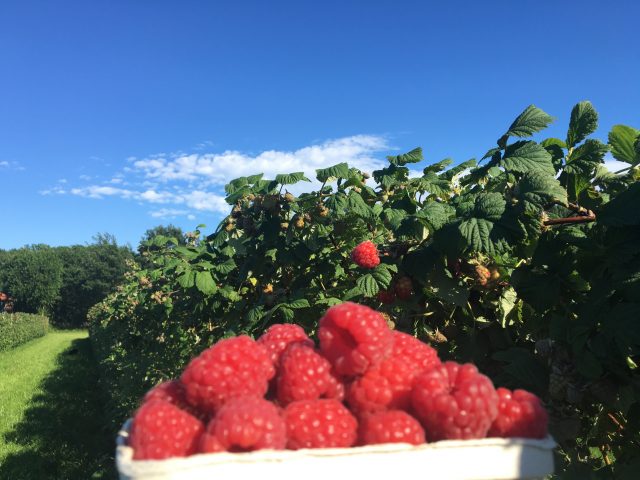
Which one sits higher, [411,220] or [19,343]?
[411,220]

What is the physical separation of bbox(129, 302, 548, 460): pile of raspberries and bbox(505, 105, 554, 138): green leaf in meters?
1.40

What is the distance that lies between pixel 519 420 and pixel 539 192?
1.03m

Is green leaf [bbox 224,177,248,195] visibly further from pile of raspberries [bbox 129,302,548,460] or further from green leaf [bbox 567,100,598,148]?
pile of raspberries [bbox 129,302,548,460]

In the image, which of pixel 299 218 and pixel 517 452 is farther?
pixel 299 218

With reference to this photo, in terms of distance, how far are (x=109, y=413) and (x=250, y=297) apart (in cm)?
603

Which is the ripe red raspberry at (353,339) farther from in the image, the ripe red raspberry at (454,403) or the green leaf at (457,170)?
the green leaf at (457,170)

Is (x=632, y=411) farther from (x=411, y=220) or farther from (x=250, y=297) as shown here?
(x=250, y=297)

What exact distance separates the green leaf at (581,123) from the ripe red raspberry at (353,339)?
1538 mm

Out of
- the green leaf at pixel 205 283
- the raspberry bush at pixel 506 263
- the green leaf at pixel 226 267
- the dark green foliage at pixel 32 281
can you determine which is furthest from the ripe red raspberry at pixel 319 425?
the dark green foliage at pixel 32 281

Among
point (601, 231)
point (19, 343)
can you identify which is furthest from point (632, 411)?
point (19, 343)

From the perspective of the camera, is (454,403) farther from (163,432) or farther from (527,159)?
(527,159)

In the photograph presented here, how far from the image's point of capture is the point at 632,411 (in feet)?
5.83

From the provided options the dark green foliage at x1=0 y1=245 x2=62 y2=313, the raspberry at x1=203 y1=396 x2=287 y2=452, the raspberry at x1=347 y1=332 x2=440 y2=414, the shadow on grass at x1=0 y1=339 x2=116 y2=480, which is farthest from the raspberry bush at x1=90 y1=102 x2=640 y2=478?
the dark green foliage at x1=0 y1=245 x2=62 y2=313

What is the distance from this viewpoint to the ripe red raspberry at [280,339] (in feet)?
3.42
